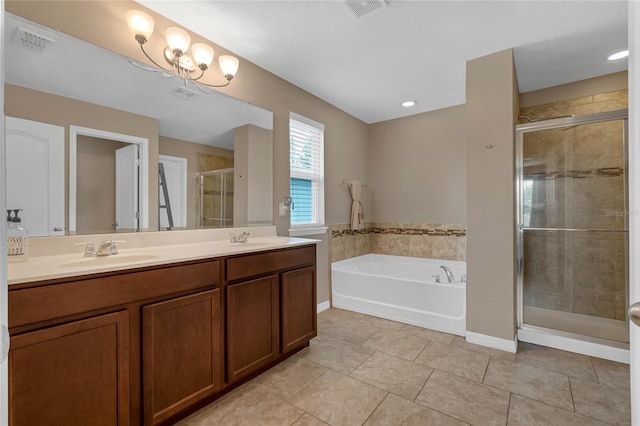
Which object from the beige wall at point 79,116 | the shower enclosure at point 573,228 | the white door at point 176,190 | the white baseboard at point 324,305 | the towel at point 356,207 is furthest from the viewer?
the towel at point 356,207

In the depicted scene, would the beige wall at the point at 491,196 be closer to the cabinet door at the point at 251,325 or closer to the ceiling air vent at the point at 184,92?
the cabinet door at the point at 251,325

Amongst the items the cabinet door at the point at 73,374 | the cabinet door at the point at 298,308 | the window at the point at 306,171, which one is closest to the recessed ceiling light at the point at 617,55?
the window at the point at 306,171

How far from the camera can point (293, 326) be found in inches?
87.7

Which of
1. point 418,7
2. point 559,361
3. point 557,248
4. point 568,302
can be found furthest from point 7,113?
point 568,302

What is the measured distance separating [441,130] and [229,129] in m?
2.72

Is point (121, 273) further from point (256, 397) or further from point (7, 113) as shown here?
point (256, 397)

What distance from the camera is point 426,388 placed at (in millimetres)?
1875

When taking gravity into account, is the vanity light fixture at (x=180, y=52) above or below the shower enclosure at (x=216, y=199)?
above

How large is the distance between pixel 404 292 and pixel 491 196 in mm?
1254

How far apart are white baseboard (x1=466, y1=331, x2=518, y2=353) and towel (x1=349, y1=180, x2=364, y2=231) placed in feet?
5.85

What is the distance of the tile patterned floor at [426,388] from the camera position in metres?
1.62

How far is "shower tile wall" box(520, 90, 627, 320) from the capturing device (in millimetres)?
2561

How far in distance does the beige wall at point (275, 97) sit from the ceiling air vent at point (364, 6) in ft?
3.54

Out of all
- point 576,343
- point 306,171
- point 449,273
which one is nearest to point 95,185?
point 306,171
